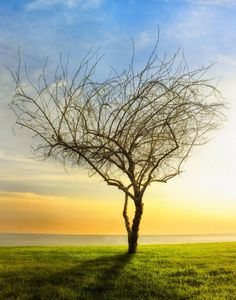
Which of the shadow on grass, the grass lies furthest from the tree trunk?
the shadow on grass

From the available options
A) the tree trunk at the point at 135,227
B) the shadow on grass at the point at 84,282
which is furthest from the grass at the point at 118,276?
the tree trunk at the point at 135,227

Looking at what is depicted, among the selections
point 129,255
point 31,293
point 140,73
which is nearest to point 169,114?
point 140,73

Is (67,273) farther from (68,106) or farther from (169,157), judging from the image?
(169,157)

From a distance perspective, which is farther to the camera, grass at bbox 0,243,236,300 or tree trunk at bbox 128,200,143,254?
tree trunk at bbox 128,200,143,254

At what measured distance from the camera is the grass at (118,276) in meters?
13.3

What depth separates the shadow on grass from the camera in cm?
1303

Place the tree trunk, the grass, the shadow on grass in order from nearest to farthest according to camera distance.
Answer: the shadow on grass < the grass < the tree trunk

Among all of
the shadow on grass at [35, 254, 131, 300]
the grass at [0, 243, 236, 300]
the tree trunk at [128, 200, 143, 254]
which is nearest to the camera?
the shadow on grass at [35, 254, 131, 300]

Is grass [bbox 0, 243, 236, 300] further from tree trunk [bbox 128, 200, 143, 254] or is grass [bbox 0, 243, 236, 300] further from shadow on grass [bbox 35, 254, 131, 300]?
tree trunk [bbox 128, 200, 143, 254]

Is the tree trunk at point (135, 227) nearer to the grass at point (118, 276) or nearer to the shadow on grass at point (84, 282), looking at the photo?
the grass at point (118, 276)

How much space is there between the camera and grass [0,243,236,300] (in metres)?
13.3

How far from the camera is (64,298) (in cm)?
1266

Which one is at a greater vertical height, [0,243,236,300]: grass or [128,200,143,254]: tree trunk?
[128,200,143,254]: tree trunk

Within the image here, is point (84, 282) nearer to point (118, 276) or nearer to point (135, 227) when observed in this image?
point (118, 276)
